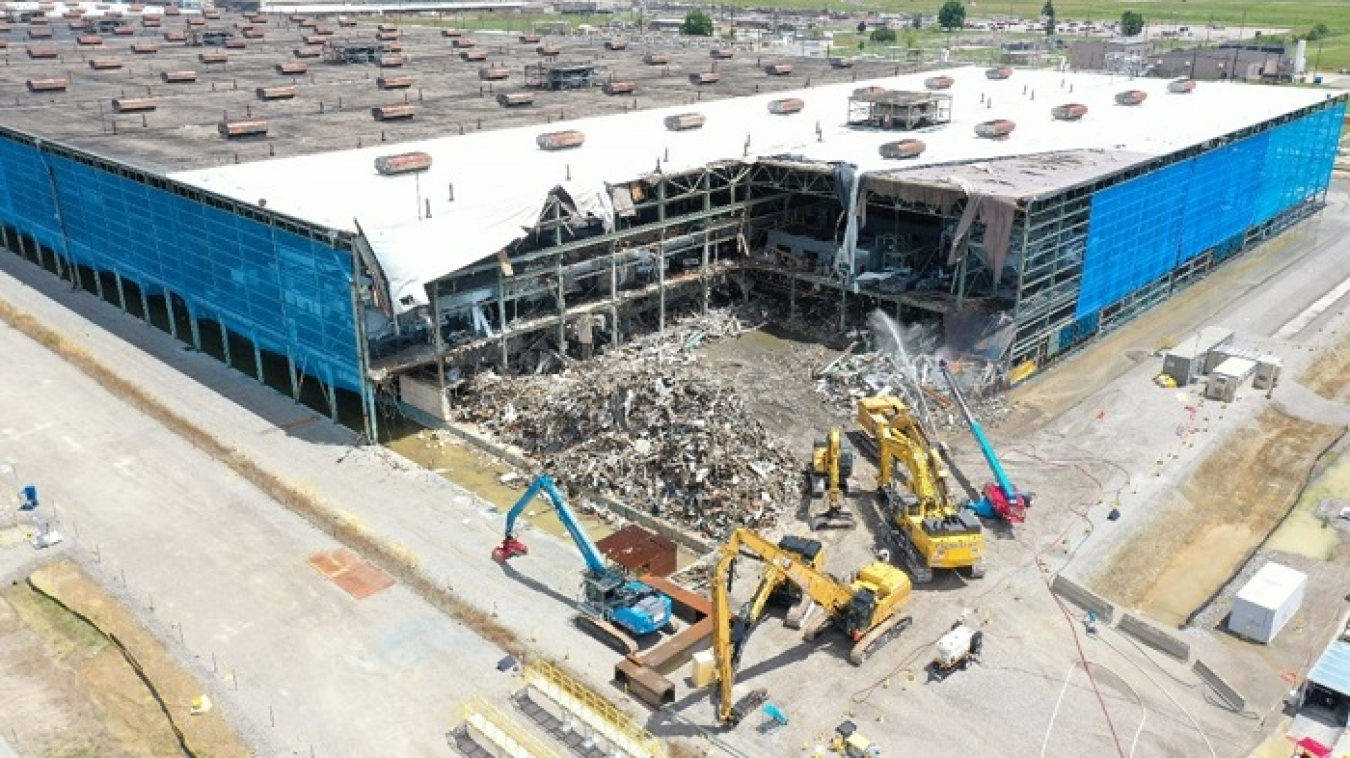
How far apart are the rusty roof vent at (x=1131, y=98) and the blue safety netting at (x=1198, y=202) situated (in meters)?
6.38

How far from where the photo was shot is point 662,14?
19150 cm

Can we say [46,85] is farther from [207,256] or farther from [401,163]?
[401,163]

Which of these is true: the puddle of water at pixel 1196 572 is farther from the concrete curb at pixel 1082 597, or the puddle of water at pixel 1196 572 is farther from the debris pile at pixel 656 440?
the debris pile at pixel 656 440

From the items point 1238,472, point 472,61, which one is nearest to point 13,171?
point 472,61

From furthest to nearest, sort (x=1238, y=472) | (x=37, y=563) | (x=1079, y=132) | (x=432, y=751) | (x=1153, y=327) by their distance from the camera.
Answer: (x=1079, y=132), (x=1153, y=327), (x=1238, y=472), (x=37, y=563), (x=432, y=751)

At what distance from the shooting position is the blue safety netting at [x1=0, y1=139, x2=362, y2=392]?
1426 inches

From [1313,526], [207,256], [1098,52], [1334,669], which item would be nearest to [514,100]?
[207,256]

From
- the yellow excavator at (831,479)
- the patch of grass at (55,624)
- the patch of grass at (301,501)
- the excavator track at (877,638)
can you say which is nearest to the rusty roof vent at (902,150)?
the yellow excavator at (831,479)

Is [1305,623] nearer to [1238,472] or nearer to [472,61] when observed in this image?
[1238,472]

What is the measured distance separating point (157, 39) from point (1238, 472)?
90.4 meters

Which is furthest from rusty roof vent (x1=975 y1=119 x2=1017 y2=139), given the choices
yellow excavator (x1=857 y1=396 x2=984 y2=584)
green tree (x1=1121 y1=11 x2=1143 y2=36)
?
green tree (x1=1121 y1=11 x2=1143 y2=36)

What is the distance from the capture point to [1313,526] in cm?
3206

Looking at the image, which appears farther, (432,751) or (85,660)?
(85,660)

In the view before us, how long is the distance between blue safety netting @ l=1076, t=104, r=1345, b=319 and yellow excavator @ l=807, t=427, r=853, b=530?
58.0ft
